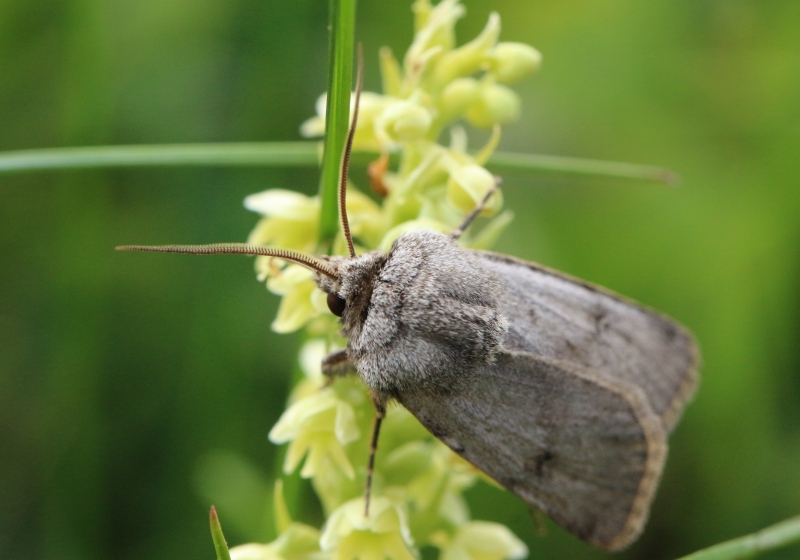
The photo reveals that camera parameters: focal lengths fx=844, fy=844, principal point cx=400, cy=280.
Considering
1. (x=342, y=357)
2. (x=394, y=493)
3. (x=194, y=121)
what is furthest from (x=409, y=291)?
(x=194, y=121)

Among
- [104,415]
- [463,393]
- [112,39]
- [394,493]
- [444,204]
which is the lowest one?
[104,415]

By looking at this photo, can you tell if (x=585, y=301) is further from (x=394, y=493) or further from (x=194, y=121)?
(x=194, y=121)

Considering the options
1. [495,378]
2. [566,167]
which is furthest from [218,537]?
[566,167]

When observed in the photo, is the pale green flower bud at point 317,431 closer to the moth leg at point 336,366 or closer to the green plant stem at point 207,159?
the moth leg at point 336,366

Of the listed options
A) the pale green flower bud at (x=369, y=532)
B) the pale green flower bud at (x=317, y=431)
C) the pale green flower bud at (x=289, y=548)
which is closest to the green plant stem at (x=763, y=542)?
the pale green flower bud at (x=369, y=532)

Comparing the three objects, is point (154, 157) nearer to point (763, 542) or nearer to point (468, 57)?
point (468, 57)

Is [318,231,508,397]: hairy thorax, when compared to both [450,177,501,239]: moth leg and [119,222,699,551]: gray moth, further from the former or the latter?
[450,177,501,239]: moth leg

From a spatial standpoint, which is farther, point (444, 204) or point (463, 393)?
point (444, 204)

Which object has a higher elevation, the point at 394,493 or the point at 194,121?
the point at 194,121
